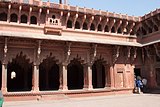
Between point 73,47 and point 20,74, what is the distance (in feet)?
21.8

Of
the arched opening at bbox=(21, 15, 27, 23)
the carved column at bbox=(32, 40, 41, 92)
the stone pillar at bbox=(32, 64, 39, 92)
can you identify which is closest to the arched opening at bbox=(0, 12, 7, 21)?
the arched opening at bbox=(21, 15, 27, 23)

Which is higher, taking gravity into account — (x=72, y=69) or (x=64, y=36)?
(x=64, y=36)

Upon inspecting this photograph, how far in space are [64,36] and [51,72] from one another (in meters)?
5.52

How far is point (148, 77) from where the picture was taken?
19734 mm

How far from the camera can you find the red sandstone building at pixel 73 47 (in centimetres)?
1558

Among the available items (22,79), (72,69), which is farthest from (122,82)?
(22,79)

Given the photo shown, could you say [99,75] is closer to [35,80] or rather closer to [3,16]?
[35,80]

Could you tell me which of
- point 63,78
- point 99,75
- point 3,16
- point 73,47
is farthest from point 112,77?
point 3,16

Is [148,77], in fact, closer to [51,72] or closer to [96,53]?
[96,53]

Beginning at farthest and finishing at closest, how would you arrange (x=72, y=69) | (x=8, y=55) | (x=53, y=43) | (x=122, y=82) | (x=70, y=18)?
1. (x=72, y=69)
2. (x=122, y=82)
3. (x=70, y=18)
4. (x=53, y=43)
5. (x=8, y=55)

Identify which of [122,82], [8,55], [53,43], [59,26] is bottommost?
[122,82]

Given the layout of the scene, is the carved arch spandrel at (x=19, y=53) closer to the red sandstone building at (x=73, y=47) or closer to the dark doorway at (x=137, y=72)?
the red sandstone building at (x=73, y=47)

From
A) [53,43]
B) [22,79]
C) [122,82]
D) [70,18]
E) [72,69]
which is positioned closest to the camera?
[53,43]

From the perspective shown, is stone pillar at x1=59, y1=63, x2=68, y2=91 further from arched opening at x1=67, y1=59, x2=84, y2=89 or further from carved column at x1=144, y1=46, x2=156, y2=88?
carved column at x1=144, y1=46, x2=156, y2=88
